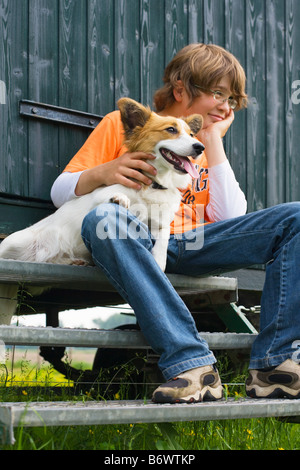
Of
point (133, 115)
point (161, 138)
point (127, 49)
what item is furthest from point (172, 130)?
point (127, 49)

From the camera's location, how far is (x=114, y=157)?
2975mm

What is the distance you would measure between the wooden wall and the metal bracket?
46mm

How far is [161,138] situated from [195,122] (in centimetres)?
34

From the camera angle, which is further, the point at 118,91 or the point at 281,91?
the point at 281,91

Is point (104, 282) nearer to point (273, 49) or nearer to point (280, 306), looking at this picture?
point (280, 306)

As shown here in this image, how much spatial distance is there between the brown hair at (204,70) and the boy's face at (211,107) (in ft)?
0.10

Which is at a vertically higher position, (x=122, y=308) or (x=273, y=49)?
(x=273, y=49)

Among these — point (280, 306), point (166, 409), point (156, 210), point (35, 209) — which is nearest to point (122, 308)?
point (35, 209)

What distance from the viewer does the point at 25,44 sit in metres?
3.37

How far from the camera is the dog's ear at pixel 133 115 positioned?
104 inches

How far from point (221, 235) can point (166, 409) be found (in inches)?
38.3

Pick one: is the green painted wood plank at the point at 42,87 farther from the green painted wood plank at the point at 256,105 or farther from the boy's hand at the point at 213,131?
the green painted wood plank at the point at 256,105

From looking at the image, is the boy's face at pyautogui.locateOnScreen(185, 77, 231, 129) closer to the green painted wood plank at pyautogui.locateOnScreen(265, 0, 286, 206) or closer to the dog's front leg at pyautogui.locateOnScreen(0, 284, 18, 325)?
the dog's front leg at pyautogui.locateOnScreen(0, 284, 18, 325)

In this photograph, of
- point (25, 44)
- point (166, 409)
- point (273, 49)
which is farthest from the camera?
point (273, 49)
